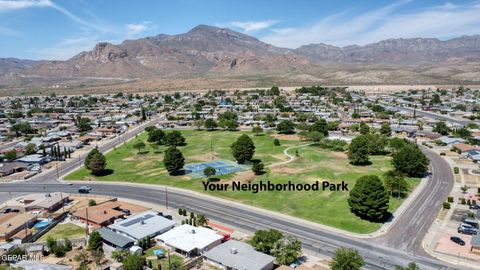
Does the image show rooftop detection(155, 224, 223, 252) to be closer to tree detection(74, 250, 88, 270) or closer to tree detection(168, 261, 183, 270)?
tree detection(168, 261, 183, 270)

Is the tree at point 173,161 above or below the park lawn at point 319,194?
above

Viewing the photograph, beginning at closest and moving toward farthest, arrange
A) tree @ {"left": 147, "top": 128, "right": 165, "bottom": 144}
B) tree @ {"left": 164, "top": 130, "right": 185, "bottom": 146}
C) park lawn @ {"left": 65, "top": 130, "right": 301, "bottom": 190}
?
park lawn @ {"left": 65, "top": 130, "right": 301, "bottom": 190} < tree @ {"left": 164, "top": 130, "right": 185, "bottom": 146} < tree @ {"left": 147, "top": 128, "right": 165, "bottom": 144}

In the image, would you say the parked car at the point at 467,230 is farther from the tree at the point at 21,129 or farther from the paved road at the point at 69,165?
the tree at the point at 21,129


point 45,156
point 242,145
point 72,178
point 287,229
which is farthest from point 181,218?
point 45,156

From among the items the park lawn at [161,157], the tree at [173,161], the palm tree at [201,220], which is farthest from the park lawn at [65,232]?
the tree at [173,161]

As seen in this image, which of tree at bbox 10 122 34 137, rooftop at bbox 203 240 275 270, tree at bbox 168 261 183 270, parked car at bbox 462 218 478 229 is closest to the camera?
tree at bbox 168 261 183 270

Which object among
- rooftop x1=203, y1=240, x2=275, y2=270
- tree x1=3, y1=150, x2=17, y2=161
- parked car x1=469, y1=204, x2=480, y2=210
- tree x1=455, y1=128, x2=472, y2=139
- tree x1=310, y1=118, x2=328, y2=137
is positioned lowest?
parked car x1=469, y1=204, x2=480, y2=210

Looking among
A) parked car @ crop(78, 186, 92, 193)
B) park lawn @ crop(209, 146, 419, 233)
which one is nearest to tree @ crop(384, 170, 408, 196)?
park lawn @ crop(209, 146, 419, 233)
